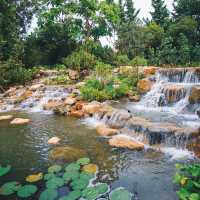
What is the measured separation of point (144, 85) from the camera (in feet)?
41.0

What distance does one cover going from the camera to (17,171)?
4965mm

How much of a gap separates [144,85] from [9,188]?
361 inches

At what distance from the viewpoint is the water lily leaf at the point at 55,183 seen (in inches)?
159

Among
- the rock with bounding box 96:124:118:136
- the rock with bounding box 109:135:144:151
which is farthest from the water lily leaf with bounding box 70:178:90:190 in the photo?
the rock with bounding box 96:124:118:136

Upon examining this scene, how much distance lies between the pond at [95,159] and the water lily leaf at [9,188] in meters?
0.11

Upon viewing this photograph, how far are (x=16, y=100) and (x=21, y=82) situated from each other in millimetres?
3804

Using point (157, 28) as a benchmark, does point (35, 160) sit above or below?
below

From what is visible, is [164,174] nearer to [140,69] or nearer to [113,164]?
[113,164]

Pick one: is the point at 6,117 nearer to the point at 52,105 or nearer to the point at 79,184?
the point at 52,105

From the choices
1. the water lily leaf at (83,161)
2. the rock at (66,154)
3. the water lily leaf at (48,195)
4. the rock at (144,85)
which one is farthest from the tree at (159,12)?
the water lily leaf at (48,195)

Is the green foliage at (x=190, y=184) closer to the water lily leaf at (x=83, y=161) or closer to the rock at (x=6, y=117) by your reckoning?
the water lily leaf at (x=83, y=161)

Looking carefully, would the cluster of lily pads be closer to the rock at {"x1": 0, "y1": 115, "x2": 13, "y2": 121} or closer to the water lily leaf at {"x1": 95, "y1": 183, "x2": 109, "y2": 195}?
the water lily leaf at {"x1": 95, "y1": 183, "x2": 109, "y2": 195}

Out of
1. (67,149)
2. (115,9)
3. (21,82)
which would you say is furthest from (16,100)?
(115,9)

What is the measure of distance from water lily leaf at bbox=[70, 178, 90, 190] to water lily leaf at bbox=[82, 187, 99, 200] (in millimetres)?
134
